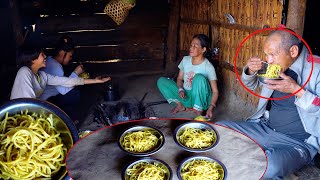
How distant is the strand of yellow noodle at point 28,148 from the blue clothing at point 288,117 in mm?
2434

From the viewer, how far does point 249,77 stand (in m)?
3.62

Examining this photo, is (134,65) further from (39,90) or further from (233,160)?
(233,160)

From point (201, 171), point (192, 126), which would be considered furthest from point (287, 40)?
point (201, 171)

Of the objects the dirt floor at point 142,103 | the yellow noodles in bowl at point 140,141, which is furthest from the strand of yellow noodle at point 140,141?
the dirt floor at point 142,103

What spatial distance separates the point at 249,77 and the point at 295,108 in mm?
606

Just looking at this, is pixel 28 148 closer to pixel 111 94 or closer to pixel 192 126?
pixel 192 126

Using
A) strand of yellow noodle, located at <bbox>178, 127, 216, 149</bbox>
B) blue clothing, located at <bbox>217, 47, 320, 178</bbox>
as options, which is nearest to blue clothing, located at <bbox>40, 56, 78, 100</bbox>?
blue clothing, located at <bbox>217, 47, 320, 178</bbox>

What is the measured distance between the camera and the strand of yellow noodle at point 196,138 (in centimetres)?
244

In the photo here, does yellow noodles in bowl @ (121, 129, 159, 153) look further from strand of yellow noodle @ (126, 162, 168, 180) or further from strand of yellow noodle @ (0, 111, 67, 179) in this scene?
strand of yellow noodle @ (0, 111, 67, 179)

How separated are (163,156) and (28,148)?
982mm

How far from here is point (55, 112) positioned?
2.42 metres

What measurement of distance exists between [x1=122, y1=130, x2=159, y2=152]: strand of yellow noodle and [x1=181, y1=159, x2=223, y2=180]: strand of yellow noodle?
1.18 feet

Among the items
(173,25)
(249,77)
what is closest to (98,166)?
(249,77)

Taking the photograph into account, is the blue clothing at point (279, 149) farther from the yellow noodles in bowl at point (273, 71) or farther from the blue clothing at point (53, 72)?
the blue clothing at point (53, 72)
